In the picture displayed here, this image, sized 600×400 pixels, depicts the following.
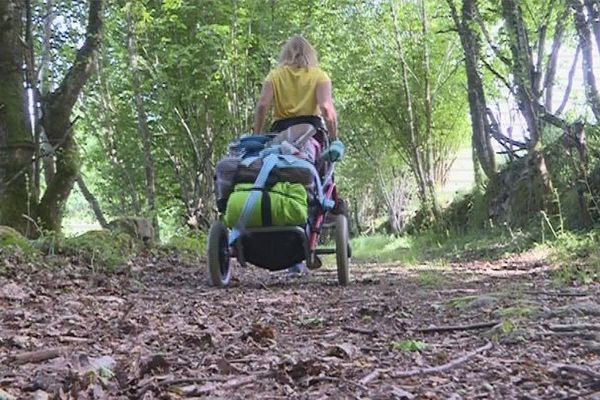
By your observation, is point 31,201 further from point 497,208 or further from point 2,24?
point 497,208

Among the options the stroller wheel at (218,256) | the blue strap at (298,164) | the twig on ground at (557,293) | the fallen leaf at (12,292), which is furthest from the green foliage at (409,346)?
the stroller wheel at (218,256)

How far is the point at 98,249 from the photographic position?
5977mm

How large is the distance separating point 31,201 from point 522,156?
273 inches

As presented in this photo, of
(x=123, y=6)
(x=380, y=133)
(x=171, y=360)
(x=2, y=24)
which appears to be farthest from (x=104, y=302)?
(x=380, y=133)

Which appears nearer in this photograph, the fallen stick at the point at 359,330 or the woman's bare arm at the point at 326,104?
the fallen stick at the point at 359,330

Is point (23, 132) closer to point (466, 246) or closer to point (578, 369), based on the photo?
point (578, 369)

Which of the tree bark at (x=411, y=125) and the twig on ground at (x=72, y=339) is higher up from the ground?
the tree bark at (x=411, y=125)

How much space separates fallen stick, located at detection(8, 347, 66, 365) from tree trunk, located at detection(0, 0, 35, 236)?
417 cm

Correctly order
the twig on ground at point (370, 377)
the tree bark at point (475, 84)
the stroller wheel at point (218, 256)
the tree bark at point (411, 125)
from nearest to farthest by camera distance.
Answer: the twig on ground at point (370, 377) < the stroller wheel at point (218, 256) < the tree bark at point (475, 84) < the tree bark at point (411, 125)

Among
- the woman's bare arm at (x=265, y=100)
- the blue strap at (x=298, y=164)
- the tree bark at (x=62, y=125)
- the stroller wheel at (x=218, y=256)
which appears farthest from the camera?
the tree bark at (x=62, y=125)

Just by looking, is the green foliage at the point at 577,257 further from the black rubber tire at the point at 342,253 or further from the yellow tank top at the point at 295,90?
the yellow tank top at the point at 295,90

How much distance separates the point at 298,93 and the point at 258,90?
10.8m

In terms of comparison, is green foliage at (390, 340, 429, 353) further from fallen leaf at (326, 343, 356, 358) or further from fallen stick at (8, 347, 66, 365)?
fallen stick at (8, 347, 66, 365)

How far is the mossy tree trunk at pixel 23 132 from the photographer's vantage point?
647 cm
